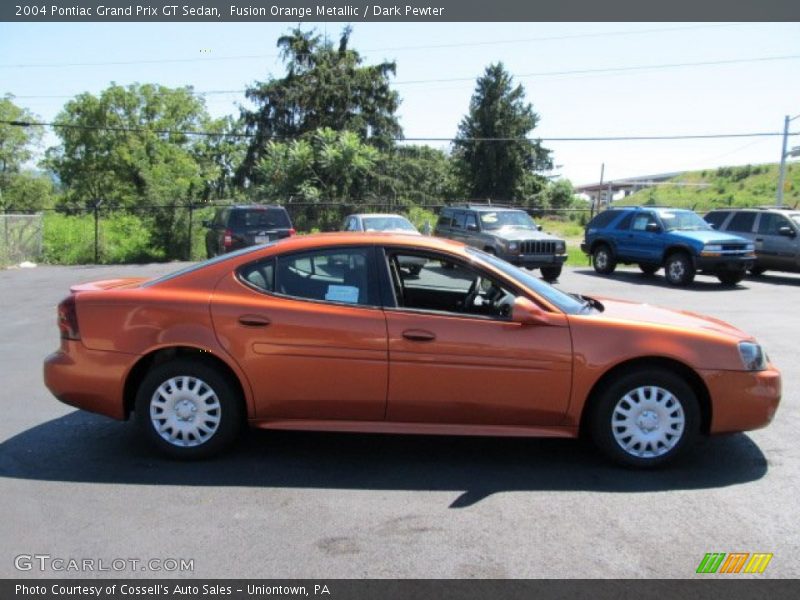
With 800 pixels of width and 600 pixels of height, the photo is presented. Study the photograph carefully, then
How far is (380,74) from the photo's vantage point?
4381cm

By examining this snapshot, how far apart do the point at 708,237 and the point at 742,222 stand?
121 inches

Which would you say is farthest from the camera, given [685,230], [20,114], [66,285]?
[20,114]

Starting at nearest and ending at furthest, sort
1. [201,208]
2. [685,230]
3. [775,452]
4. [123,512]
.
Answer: [123,512] → [775,452] → [685,230] → [201,208]

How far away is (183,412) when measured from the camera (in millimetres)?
4547

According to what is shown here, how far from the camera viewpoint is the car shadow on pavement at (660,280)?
15.6m

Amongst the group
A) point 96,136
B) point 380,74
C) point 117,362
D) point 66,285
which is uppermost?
point 380,74

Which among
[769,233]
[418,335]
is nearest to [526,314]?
[418,335]

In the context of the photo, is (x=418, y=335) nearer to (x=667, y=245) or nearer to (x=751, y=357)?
(x=751, y=357)

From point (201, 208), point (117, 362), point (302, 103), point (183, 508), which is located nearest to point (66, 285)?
point (201, 208)

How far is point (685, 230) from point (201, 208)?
15.4 m

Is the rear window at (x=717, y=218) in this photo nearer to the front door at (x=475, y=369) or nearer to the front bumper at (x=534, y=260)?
the front bumper at (x=534, y=260)

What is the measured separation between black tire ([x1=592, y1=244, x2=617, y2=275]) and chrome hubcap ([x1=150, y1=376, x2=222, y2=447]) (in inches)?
604

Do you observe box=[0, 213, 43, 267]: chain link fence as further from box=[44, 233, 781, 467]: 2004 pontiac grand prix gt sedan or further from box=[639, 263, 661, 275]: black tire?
box=[639, 263, 661, 275]: black tire

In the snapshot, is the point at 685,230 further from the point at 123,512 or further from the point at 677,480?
the point at 123,512
